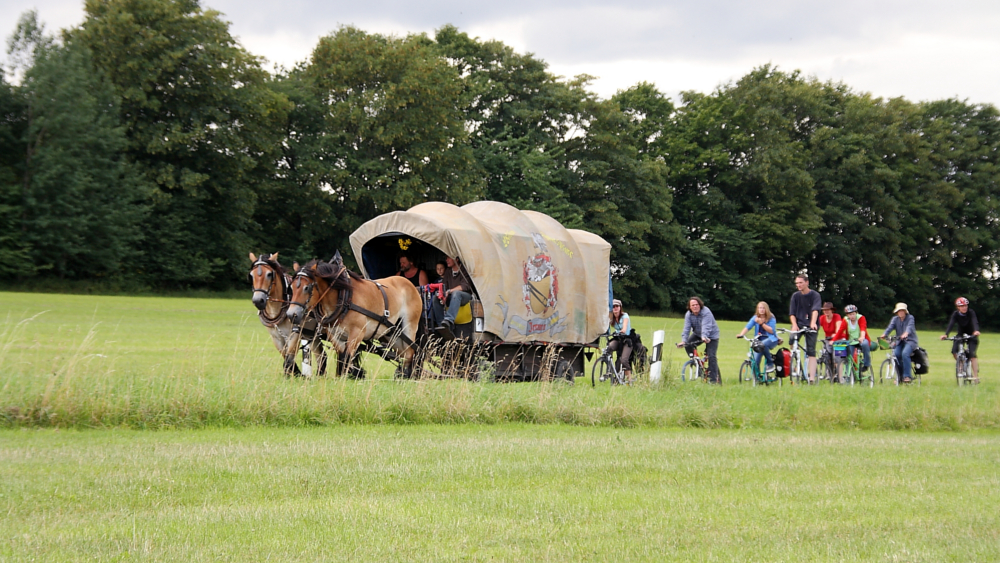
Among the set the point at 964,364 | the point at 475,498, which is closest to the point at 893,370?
the point at 964,364

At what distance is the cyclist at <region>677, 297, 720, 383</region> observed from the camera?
17.8 m

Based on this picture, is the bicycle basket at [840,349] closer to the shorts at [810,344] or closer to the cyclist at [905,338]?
the shorts at [810,344]

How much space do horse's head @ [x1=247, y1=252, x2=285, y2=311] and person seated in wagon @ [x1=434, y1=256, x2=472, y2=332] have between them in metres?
2.66

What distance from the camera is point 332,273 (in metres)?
14.6

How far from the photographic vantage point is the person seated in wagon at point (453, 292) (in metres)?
15.8

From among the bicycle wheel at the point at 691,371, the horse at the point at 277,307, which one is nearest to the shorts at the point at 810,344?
the bicycle wheel at the point at 691,371

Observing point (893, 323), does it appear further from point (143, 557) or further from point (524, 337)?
point (143, 557)

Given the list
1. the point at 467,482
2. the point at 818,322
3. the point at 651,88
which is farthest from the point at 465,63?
the point at 467,482

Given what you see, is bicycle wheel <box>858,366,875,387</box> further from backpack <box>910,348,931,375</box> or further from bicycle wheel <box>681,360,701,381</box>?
bicycle wheel <box>681,360,701,381</box>

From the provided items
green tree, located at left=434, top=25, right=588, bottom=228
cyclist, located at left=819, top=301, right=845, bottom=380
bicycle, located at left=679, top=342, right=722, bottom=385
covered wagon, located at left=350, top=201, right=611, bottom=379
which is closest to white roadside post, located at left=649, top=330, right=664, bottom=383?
covered wagon, located at left=350, top=201, right=611, bottom=379

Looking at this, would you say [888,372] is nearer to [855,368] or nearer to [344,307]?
[855,368]

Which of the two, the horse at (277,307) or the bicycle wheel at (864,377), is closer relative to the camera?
the horse at (277,307)

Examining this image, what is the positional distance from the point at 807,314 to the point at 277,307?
9.87 meters

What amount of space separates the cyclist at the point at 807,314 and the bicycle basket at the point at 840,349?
22.6 inches
